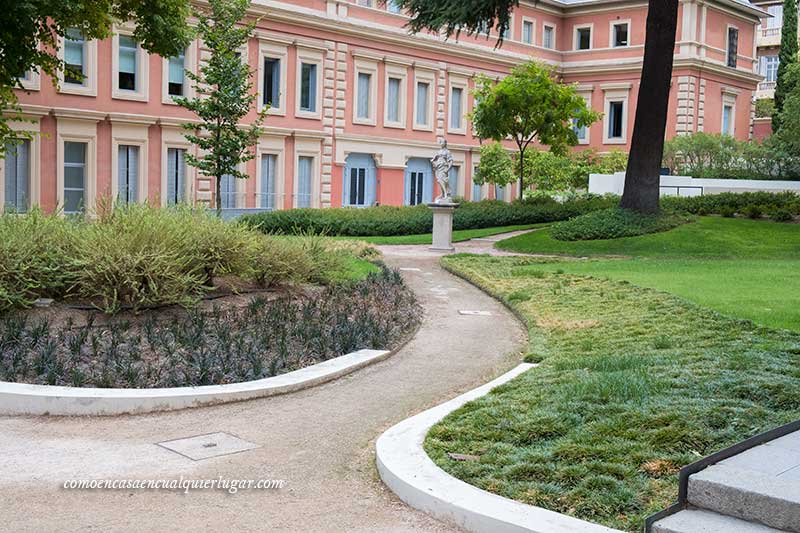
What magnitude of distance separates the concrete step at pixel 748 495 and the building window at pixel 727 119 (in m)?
48.2

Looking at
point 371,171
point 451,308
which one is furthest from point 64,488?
point 371,171

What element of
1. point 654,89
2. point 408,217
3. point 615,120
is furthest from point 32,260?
point 615,120

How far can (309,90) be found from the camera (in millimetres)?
39594

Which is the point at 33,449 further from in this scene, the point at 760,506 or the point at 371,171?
the point at 371,171

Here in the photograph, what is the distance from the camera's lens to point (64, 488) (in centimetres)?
613

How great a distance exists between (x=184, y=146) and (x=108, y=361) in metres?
26.6

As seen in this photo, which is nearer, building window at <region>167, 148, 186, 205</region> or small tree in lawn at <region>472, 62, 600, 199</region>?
building window at <region>167, 148, 186, 205</region>

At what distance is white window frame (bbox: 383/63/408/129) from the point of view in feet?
139

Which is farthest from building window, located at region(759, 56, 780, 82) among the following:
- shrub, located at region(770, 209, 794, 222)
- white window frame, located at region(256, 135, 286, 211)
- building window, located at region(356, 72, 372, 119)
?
shrub, located at region(770, 209, 794, 222)

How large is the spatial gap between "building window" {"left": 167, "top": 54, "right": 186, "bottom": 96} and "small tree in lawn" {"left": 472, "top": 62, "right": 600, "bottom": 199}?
11212 mm

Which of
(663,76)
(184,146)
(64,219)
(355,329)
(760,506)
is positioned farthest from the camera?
(184,146)

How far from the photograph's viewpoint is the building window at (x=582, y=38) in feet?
167

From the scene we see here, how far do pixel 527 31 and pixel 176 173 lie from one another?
2235cm

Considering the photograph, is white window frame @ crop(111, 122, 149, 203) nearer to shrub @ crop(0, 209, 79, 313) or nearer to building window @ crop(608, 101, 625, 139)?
shrub @ crop(0, 209, 79, 313)
